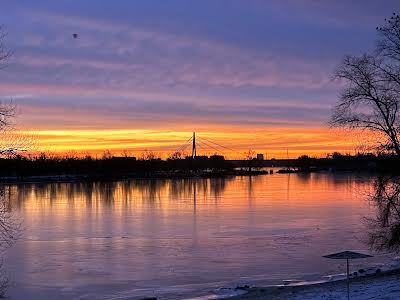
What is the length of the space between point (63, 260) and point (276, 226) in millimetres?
12564

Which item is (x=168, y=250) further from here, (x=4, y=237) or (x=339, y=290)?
(x=339, y=290)

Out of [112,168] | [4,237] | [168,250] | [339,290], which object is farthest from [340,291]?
[112,168]

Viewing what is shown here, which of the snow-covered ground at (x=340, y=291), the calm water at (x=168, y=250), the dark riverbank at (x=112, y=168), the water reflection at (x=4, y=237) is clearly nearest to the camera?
the snow-covered ground at (x=340, y=291)

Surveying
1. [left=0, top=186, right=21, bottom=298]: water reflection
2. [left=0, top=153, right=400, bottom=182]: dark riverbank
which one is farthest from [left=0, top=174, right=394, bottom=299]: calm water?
[left=0, top=153, right=400, bottom=182]: dark riverbank

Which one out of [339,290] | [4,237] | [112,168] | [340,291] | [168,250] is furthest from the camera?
→ [112,168]

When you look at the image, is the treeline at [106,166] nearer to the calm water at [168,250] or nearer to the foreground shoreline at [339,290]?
the calm water at [168,250]

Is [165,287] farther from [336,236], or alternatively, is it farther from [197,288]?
[336,236]

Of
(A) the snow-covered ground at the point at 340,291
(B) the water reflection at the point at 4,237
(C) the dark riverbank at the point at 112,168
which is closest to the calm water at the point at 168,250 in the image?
(B) the water reflection at the point at 4,237

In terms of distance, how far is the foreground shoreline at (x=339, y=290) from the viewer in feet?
38.6

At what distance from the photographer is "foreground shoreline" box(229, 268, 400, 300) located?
11773mm

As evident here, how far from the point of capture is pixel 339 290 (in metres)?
12.8

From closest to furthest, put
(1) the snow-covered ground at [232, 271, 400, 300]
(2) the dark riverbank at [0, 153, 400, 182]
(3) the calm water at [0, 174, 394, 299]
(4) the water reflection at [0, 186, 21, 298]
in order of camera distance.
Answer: (1) the snow-covered ground at [232, 271, 400, 300]
(4) the water reflection at [0, 186, 21, 298]
(3) the calm water at [0, 174, 394, 299]
(2) the dark riverbank at [0, 153, 400, 182]

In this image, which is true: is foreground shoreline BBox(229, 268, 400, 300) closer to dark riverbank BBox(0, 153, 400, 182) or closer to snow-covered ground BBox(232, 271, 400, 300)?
snow-covered ground BBox(232, 271, 400, 300)

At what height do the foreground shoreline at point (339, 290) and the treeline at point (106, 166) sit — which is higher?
the treeline at point (106, 166)
